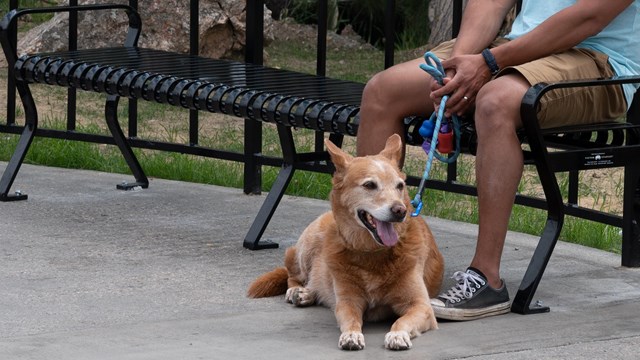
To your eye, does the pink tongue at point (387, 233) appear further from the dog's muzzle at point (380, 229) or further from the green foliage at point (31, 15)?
the green foliage at point (31, 15)

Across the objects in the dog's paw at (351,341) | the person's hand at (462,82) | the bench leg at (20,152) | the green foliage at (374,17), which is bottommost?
the green foliage at (374,17)

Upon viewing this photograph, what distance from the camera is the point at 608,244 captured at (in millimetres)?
5734

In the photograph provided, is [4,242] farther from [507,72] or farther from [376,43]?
[376,43]

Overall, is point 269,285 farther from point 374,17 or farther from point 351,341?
point 374,17

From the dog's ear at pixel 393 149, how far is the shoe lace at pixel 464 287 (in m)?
0.46

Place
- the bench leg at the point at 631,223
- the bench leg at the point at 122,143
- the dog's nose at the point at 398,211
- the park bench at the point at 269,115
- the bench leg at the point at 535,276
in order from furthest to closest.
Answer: the bench leg at the point at 122,143 < the bench leg at the point at 631,223 < the park bench at the point at 269,115 < the bench leg at the point at 535,276 < the dog's nose at the point at 398,211

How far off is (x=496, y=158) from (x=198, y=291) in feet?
3.99

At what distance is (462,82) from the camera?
4605 millimetres

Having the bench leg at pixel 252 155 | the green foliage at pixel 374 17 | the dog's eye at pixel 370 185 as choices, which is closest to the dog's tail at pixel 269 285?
the dog's eye at pixel 370 185

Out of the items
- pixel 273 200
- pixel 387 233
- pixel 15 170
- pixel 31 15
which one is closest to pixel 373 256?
pixel 387 233

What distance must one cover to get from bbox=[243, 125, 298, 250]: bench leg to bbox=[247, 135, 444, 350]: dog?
2.62ft

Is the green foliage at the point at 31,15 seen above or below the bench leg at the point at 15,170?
below

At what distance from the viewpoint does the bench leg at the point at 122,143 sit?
6.74 meters

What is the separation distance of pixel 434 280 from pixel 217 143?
3810mm
